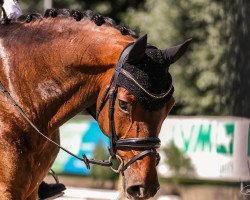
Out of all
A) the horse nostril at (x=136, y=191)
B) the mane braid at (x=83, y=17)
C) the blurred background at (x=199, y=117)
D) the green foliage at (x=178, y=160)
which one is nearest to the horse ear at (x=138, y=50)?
the mane braid at (x=83, y=17)

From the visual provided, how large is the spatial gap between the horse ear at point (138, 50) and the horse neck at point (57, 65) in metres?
0.30

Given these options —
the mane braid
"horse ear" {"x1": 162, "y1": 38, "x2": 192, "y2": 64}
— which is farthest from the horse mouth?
the mane braid

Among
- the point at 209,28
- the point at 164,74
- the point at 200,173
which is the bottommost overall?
the point at 200,173

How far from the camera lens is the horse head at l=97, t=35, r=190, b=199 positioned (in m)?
4.70

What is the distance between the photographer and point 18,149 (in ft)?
17.0

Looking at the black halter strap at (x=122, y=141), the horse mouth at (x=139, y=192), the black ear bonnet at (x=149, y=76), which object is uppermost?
the black ear bonnet at (x=149, y=76)

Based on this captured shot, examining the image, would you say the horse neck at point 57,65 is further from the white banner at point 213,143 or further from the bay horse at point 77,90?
the white banner at point 213,143

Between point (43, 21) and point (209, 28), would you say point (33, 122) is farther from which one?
point (209, 28)

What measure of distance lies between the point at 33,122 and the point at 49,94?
0.78 feet

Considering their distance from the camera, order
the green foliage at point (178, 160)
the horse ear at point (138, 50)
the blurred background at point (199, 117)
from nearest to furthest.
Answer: the horse ear at point (138, 50) < the blurred background at point (199, 117) < the green foliage at point (178, 160)

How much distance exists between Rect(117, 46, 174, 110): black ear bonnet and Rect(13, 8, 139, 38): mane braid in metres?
0.36

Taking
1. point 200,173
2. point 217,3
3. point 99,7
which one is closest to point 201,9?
point 217,3

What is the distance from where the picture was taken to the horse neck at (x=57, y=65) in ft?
16.8

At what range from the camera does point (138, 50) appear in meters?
4.71
